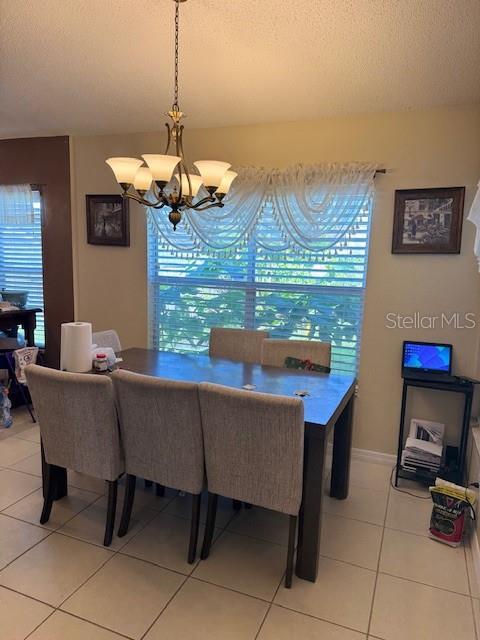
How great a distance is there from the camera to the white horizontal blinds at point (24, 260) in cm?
420

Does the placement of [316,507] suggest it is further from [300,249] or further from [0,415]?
[0,415]

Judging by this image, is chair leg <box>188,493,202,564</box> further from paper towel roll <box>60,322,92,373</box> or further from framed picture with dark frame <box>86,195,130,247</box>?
framed picture with dark frame <box>86,195,130,247</box>

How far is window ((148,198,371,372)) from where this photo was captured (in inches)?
127

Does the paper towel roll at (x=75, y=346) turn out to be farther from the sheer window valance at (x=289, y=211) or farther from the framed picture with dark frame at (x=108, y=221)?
the framed picture with dark frame at (x=108, y=221)

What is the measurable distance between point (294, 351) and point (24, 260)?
9.85 feet

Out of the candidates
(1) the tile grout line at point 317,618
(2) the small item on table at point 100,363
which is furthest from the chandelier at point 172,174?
(1) the tile grout line at point 317,618

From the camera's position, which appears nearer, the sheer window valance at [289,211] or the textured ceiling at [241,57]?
the textured ceiling at [241,57]

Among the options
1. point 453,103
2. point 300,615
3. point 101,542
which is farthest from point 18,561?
point 453,103

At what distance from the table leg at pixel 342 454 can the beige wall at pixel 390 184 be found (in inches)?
26.4

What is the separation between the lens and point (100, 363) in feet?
8.14

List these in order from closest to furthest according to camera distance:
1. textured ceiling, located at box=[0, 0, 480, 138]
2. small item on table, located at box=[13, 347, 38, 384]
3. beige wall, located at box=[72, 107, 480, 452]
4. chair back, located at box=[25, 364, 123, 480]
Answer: textured ceiling, located at box=[0, 0, 480, 138]
chair back, located at box=[25, 364, 123, 480]
beige wall, located at box=[72, 107, 480, 452]
small item on table, located at box=[13, 347, 38, 384]

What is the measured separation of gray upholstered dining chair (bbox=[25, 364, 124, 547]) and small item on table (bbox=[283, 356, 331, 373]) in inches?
47.6

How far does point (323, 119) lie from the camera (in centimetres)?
312

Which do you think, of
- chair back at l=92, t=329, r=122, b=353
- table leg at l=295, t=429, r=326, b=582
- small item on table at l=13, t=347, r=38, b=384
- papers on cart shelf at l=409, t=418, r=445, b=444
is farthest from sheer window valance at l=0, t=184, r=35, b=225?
papers on cart shelf at l=409, t=418, r=445, b=444
